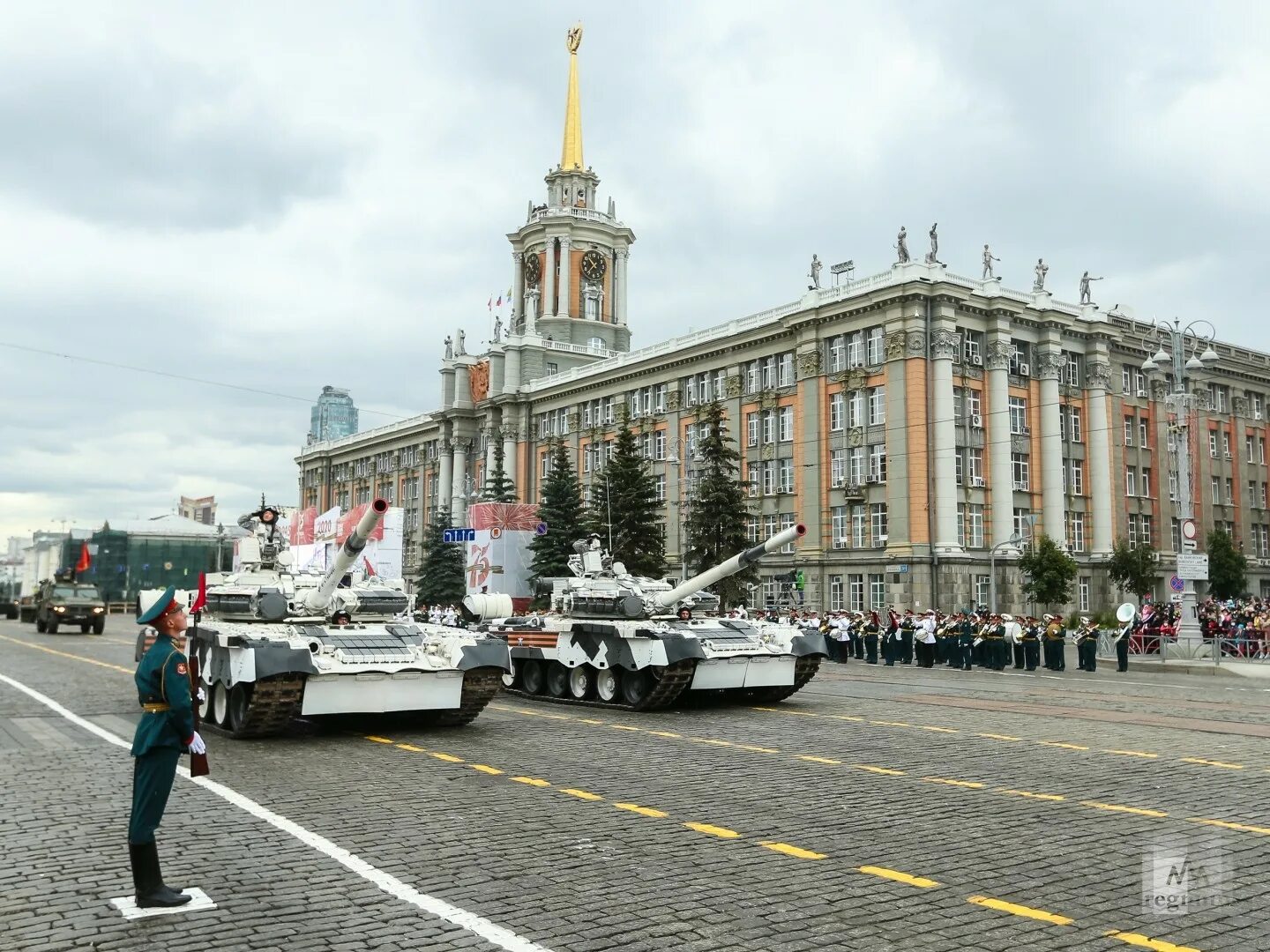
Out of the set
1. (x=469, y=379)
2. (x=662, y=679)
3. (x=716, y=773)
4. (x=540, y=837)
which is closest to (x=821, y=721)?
(x=662, y=679)

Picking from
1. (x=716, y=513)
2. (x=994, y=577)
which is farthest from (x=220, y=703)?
(x=994, y=577)

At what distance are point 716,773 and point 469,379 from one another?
7507 cm

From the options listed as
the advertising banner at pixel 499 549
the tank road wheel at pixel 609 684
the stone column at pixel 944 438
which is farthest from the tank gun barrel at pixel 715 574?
the advertising banner at pixel 499 549

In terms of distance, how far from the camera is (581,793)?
10.3 meters

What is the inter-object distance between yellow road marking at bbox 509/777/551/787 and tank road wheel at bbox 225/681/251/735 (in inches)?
168

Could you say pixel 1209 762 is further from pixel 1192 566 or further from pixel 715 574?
pixel 1192 566

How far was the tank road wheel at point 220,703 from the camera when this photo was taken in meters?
14.8

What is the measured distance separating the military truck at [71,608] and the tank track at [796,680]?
3658 centimetres

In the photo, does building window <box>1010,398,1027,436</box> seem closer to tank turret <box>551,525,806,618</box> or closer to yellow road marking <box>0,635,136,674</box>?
tank turret <box>551,525,806,618</box>

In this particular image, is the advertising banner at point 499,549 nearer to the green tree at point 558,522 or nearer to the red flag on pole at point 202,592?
the green tree at point 558,522

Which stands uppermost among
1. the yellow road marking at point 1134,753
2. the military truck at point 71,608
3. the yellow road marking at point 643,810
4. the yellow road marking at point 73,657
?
the military truck at point 71,608

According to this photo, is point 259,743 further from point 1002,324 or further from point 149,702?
point 1002,324

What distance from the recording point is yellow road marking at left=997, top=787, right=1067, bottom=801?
33.0ft

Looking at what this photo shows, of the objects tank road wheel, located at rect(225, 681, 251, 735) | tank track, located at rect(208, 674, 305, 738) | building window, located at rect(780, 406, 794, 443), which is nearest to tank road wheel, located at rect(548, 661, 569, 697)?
tank road wheel, located at rect(225, 681, 251, 735)
